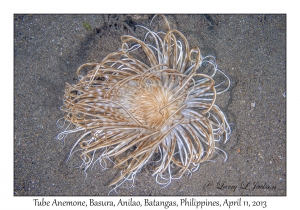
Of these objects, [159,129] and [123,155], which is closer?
[159,129]

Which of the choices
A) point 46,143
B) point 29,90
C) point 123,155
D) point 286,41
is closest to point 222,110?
point 286,41

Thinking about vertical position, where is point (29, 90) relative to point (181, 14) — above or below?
below

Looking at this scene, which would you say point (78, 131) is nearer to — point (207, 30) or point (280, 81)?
point (207, 30)

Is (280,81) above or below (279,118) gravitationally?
above

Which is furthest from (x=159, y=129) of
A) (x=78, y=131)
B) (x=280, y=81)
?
(x=280, y=81)

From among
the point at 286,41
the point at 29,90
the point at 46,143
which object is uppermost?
the point at 286,41

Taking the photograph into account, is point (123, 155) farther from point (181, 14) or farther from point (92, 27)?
point (181, 14)
